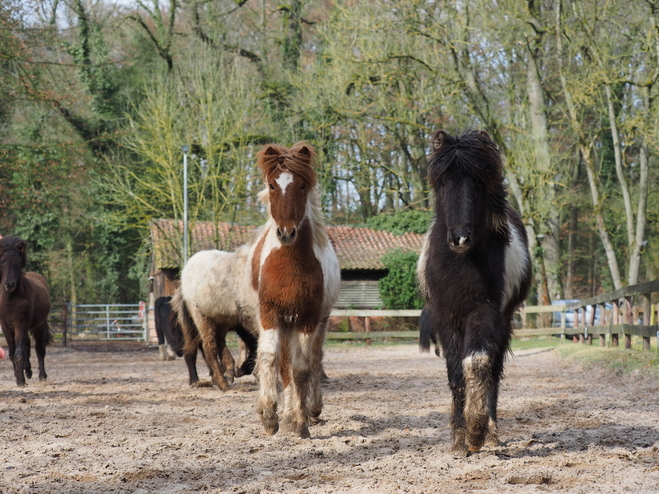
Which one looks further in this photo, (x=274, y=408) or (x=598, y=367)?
(x=598, y=367)

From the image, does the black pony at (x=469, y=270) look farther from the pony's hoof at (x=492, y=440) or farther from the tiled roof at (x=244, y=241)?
the tiled roof at (x=244, y=241)

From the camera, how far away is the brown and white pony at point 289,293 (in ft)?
21.3

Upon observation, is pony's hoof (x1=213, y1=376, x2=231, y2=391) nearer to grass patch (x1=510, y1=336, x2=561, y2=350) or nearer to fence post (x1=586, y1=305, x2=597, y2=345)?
fence post (x1=586, y1=305, x2=597, y2=345)

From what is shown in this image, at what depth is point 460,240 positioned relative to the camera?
5148 mm

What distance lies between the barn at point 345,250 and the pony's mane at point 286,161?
24.5 meters

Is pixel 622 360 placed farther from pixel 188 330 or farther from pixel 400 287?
pixel 400 287

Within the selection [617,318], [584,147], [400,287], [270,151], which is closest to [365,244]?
[400,287]

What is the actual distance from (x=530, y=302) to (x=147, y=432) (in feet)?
108

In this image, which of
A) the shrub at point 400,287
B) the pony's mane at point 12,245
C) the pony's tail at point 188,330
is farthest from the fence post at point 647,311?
the shrub at point 400,287

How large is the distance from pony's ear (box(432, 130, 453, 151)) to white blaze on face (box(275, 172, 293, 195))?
1.45 metres

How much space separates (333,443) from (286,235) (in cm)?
172

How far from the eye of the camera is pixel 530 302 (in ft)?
124

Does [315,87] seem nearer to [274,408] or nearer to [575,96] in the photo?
[575,96]

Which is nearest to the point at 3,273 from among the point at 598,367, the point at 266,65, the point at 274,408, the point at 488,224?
the point at 274,408
